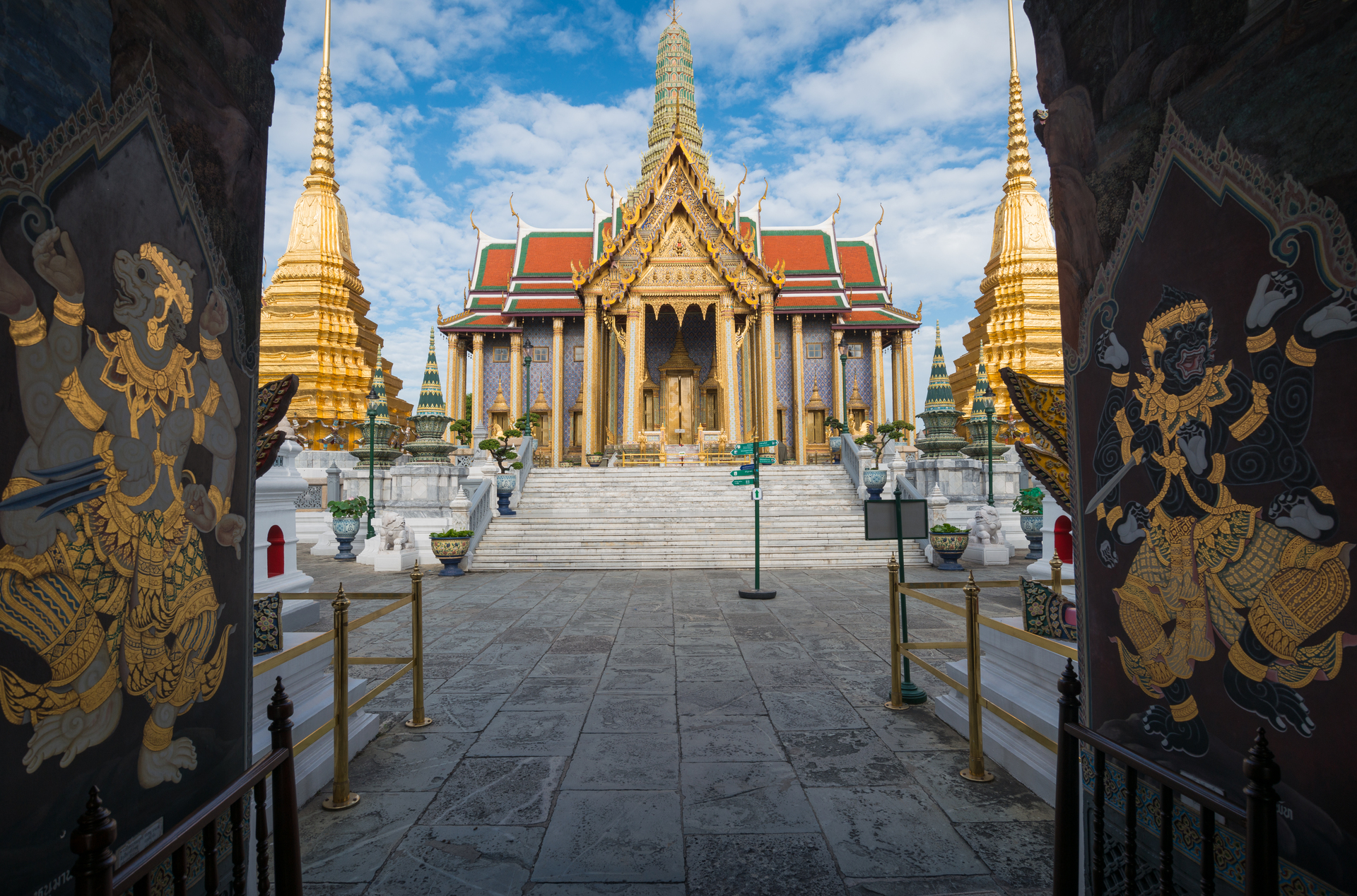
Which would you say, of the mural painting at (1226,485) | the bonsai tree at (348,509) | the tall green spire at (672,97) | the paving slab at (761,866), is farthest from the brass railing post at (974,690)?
the tall green spire at (672,97)

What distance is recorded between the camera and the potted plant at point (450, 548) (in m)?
11.5

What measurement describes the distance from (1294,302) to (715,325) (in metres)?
22.3

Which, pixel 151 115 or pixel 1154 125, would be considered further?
A: pixel 1154 125

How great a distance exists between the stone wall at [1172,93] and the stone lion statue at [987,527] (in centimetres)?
1147

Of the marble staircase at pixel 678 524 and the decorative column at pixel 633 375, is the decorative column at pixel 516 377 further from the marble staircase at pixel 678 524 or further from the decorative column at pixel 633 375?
the marble staircase at pixel 678 524

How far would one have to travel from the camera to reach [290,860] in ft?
6.52

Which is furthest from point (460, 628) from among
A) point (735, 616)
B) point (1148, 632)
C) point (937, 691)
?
point (1148, 632)

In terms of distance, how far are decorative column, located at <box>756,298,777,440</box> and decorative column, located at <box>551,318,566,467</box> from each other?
740cm

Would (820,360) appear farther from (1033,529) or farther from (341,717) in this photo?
(341,717)

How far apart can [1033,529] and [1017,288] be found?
13.9 m

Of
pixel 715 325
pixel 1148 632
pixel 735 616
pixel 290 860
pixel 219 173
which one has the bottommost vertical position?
pixel 735 616

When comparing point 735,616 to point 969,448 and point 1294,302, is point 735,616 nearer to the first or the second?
point 1294,302

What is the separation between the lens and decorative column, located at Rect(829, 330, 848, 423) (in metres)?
23.8

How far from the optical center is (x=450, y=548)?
11477mm
